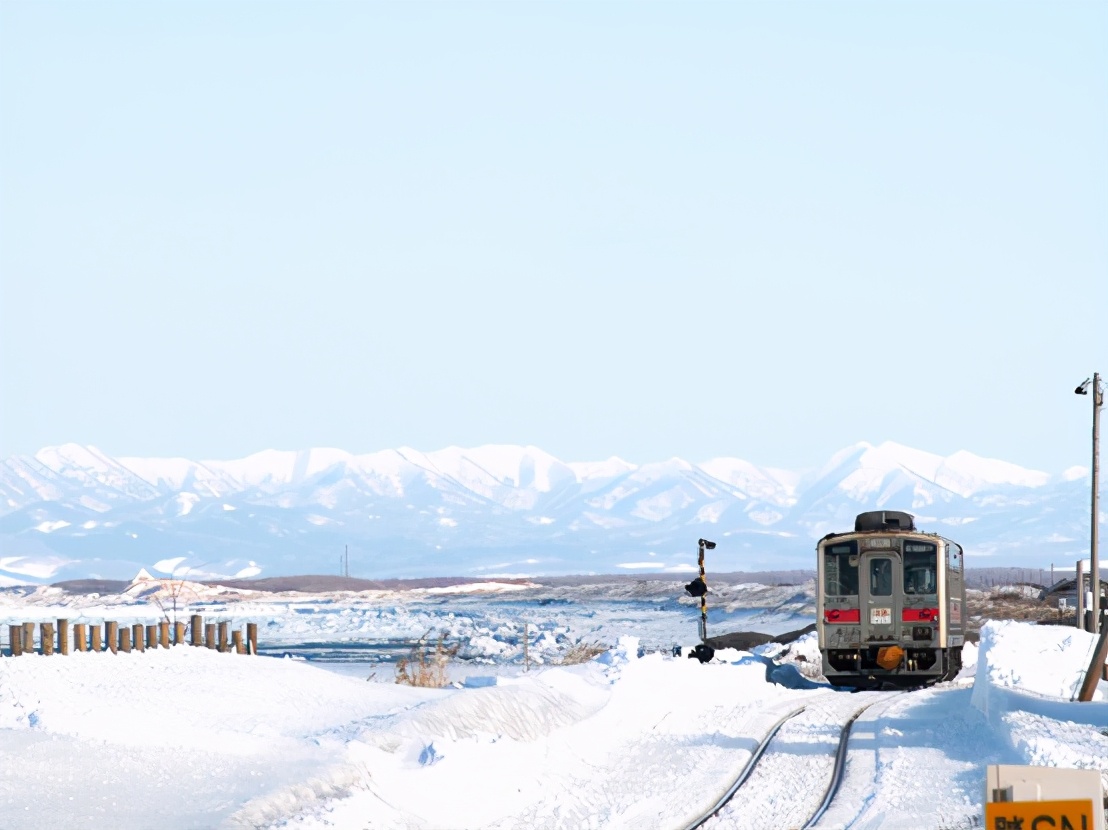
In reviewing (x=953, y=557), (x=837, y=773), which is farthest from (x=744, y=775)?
(x=953, y=557)

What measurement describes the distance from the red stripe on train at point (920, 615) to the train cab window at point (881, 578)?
0.48m

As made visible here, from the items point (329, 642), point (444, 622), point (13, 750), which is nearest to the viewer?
point (13, 750)

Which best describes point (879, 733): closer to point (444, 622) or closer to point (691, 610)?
point (444, 622)

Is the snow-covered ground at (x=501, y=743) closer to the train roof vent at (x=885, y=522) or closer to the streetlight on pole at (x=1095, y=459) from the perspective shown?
the train roof vent at (x=885, y=522)

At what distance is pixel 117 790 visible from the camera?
1200 cm

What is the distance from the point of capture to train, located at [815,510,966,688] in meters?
27.9

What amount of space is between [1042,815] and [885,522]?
80.0ft

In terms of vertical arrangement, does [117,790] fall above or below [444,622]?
above

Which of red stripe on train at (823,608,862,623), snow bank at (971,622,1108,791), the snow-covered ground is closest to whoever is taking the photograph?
the snow-covered ground

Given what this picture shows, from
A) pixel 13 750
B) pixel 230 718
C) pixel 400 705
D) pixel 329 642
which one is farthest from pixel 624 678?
pixel 329 642

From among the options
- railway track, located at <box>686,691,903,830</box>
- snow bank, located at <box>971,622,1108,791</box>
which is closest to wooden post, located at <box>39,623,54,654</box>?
railway track, located at <box>686,691,903,830</box>

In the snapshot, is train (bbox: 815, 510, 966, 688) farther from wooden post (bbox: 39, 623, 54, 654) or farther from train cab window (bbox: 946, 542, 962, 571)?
wooden post (bbox: 39, 623, 54, 654)

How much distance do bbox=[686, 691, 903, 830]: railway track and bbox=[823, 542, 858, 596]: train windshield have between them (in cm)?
619

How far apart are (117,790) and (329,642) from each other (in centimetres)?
4593
